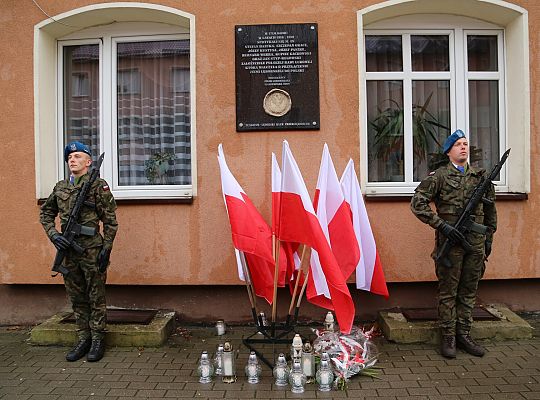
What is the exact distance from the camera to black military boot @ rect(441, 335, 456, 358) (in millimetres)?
4453

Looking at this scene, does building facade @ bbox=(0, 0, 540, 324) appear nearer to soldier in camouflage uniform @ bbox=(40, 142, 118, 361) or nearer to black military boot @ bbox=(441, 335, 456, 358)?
soldier in camouflage uniform @ bbox=(40, 142, 118, 361)

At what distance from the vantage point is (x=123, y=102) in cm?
593

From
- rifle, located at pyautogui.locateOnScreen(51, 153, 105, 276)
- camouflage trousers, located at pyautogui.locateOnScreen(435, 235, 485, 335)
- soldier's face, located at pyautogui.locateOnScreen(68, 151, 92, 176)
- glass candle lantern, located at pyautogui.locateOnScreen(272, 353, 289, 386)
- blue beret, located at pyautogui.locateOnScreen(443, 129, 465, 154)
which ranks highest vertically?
blue beret, located at pyautogui.locateOnScreen(443, 129, 465, 154)

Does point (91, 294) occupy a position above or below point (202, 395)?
above

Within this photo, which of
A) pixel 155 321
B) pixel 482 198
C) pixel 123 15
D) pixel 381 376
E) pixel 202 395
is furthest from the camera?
pixel 123 15

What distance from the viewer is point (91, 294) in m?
4.62

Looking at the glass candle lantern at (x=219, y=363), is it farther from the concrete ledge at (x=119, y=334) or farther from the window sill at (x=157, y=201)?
the window sill at (x=157, y=201)

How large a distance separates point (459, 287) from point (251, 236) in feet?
6.65

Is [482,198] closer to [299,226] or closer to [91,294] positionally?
[299,226]

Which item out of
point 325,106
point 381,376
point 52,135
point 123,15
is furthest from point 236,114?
point 381,376

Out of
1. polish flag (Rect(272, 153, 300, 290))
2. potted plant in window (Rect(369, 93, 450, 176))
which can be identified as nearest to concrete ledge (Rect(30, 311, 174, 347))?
polish flag (Rect(272, 153, 300, 290))

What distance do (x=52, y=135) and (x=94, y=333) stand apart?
2.51 meters

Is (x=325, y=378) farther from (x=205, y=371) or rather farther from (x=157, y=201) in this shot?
(x=157, y=201)

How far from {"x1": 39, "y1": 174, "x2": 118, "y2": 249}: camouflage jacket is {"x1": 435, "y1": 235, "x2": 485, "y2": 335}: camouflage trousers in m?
3.12
